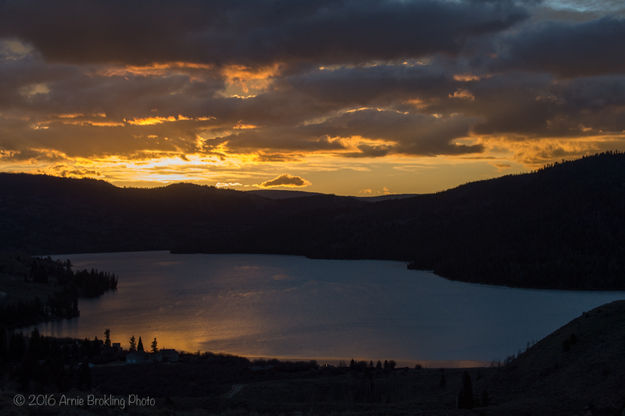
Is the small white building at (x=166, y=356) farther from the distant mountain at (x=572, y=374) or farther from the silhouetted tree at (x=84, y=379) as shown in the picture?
the distant mountain at (x=572, y=374)

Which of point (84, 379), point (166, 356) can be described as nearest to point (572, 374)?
point (84, 379)

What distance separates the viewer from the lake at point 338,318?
88062 mm

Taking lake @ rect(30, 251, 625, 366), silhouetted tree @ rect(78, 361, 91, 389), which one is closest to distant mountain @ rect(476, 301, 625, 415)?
lake @ rect(30, 251, 625, 366)

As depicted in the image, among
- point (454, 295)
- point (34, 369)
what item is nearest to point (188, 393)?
point (34, 369)

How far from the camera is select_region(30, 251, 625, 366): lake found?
88062 millimetres

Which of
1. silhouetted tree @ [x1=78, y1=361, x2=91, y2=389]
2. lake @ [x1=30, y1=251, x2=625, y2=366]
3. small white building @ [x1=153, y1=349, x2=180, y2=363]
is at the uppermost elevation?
silhouetted tree @ [x1=78, y1=361, x2=91, y2=389]

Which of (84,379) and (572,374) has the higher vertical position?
(572,374)

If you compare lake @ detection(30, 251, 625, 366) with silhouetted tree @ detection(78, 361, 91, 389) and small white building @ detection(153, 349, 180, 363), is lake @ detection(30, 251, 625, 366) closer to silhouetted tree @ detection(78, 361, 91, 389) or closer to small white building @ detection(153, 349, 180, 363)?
small white building @ detection(153, 349, 180, 363)

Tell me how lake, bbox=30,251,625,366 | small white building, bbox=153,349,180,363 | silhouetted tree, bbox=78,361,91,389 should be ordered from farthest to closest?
lake, bbox=30,251,625,366 → small white building, bbox=153,349,180,363 → silhouetted tree, bbox=78,361,91,389

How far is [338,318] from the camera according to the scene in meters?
116

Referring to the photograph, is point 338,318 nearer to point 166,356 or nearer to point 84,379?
point 166,356

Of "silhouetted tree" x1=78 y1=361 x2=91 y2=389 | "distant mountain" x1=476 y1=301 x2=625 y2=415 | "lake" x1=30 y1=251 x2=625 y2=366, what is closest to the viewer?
"distant mountain" x1=476 y1=301 x2=625 y2=415

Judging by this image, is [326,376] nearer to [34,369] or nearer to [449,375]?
[449,375]

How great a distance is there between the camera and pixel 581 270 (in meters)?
189
